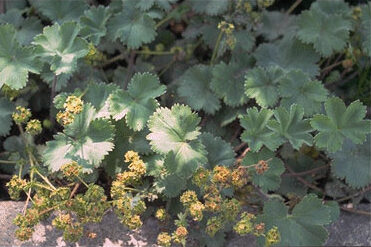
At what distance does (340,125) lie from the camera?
2.29 m

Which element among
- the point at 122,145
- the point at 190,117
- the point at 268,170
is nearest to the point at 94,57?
the point at 122,145

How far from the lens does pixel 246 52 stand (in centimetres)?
285

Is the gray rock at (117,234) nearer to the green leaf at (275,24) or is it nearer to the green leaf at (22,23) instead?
the green leaf at (22,23)

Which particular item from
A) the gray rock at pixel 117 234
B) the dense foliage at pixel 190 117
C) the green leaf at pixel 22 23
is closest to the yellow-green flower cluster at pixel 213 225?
the dense foliage at pixel 190 117

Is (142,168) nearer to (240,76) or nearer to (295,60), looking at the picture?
(240,76)

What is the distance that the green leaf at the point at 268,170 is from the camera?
2324 mm

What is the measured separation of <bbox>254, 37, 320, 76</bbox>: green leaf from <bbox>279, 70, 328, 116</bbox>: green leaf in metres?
0.19

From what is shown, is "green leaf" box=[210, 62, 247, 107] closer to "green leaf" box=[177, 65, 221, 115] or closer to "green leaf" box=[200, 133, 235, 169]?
"green leaf" box=[177, 65, 221, 115]

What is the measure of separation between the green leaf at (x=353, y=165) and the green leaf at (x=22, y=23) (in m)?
1.51

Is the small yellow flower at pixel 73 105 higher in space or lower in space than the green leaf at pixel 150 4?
lower

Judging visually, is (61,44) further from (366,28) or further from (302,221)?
(366,28)

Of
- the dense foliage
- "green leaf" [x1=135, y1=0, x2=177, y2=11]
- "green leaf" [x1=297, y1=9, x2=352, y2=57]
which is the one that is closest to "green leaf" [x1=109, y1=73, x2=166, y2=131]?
the dense foliage

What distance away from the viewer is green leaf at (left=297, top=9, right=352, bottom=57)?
2.70 m

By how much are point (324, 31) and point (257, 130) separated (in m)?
0.71
